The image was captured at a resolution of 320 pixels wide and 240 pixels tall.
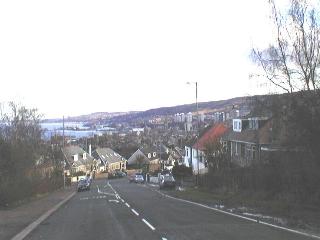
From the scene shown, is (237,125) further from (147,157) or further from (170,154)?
(170,154)

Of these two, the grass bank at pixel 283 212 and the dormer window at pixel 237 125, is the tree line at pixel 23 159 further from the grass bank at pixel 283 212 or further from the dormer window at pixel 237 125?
the dormer window at pixel 237 125

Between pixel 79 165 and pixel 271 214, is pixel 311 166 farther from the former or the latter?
pixel 79 165

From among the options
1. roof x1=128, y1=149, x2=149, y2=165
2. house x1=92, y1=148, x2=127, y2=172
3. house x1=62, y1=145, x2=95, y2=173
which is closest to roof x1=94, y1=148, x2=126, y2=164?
house x1=92, y1=148, x2=127, y2=172

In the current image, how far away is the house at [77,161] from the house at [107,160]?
12393mm

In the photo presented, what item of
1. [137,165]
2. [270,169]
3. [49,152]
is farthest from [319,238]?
[137,165]

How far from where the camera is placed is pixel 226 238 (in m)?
14.9

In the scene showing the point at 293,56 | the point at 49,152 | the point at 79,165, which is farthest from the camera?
the point at 79,165

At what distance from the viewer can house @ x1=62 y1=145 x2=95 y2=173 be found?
134250 millimetres

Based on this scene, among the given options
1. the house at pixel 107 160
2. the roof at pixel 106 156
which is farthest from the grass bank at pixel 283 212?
the roof at pixel 106 156

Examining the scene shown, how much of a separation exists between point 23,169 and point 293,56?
3018cm

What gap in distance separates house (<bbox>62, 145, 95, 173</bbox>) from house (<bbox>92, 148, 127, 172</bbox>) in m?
12.4

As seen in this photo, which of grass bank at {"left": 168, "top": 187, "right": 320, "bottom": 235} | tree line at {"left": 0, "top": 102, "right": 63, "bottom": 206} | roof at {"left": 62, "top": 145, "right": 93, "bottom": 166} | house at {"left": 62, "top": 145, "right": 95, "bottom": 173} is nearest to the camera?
grass bank at {"left": 168, "top": 187, "right": 320, "bottom": 235}

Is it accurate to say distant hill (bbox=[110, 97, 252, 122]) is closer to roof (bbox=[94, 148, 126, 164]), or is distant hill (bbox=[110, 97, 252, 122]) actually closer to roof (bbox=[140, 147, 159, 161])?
roof (bbox=[140, 147, 159, 161])

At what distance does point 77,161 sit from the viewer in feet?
472
